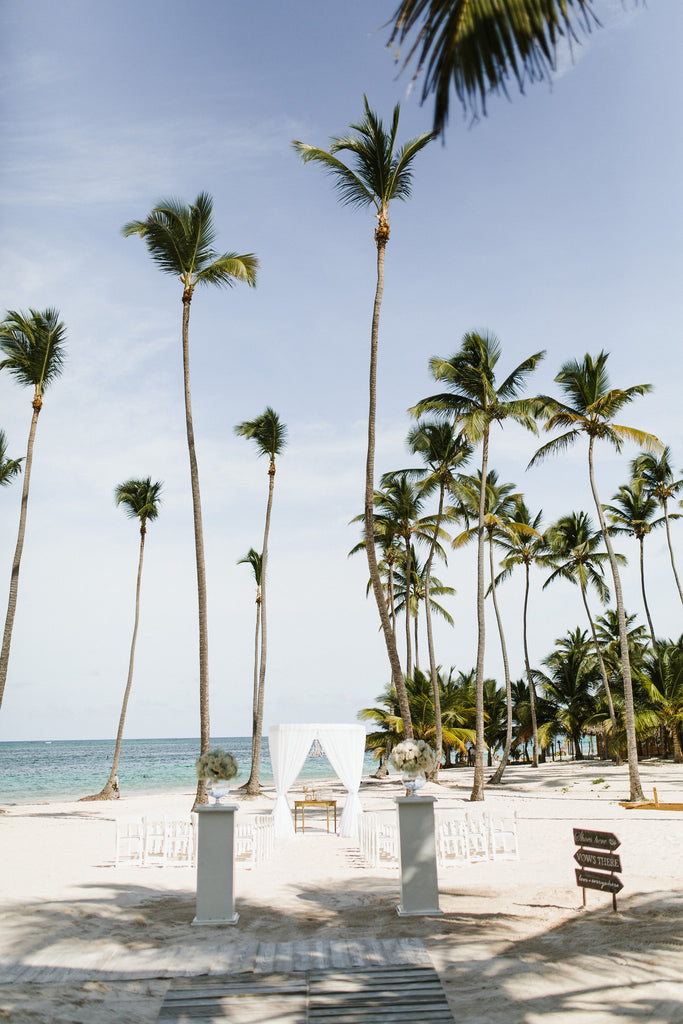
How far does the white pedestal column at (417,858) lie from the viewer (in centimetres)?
781

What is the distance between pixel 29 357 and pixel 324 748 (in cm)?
1374

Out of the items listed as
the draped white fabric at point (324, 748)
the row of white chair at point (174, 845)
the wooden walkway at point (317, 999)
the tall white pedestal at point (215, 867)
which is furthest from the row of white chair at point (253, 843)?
the wooden walkway at point (317, 999)

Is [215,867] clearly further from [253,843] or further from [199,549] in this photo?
[199,549]

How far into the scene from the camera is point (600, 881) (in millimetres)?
7559

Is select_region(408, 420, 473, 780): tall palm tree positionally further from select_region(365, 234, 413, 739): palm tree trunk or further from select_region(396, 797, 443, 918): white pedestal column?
select_region(396, 797, 443, 918): white pedestal column

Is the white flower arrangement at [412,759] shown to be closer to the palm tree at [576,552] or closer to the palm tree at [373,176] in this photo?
the palm tree at [373,176]

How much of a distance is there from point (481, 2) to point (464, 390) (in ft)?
67.9

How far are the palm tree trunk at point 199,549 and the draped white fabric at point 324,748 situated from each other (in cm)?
172

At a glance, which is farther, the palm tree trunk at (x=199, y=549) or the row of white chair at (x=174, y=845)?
the palm tree trunk at (x=199, y=549)

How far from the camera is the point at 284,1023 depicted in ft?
15.6

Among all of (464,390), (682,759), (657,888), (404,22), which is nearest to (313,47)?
(404,22)

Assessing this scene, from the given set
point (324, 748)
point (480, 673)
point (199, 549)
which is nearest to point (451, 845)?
point (324, 748)

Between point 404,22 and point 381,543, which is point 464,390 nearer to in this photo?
point 381,543

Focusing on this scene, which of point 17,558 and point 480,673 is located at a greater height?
point 17,558
